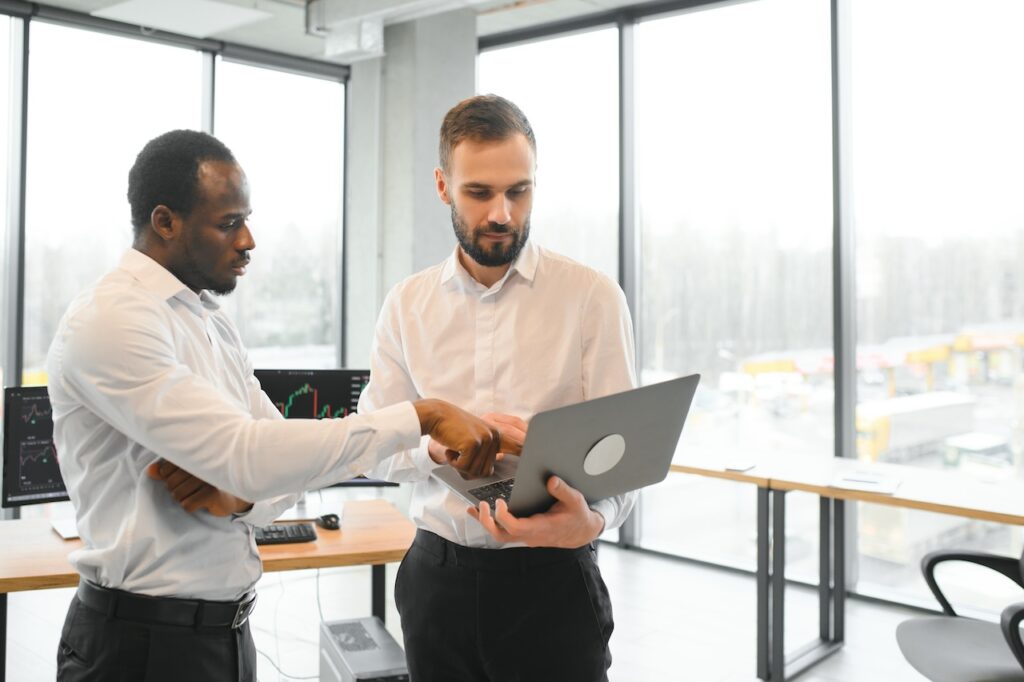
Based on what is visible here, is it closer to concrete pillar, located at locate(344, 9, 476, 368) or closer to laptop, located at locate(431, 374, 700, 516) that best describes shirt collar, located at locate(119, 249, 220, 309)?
laptop, located at locate(431, 374, 700, 516)

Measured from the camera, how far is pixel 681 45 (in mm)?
5008

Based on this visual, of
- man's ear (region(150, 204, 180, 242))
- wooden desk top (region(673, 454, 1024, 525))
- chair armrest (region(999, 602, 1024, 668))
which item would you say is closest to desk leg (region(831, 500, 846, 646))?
wooden desk top (region(673, 454, 1024, 525))

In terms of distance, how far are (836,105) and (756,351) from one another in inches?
52.3

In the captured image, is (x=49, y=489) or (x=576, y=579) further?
(x=49, y=489)

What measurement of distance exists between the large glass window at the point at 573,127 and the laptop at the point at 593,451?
12.7 ft

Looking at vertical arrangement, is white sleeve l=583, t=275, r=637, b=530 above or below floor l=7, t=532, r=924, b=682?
above

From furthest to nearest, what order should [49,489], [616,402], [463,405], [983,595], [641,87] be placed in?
1. [641,87]
2. [983,595]
3. [49,489]
4. [463,405]
5. [616,402]

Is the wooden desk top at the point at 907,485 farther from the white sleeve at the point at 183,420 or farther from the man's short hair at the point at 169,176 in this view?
the man's short hair at the point at 169,176

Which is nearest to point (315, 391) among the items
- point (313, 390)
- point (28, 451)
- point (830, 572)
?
point (313, 390)

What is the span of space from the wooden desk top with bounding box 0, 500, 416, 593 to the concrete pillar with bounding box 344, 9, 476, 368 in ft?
7.88

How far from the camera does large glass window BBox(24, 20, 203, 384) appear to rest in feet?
16.0

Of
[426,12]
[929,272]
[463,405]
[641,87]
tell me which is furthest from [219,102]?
[463,405]

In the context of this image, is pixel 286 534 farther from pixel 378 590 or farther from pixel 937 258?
pixel 937 258

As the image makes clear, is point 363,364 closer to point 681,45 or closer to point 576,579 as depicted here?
point 681,45
